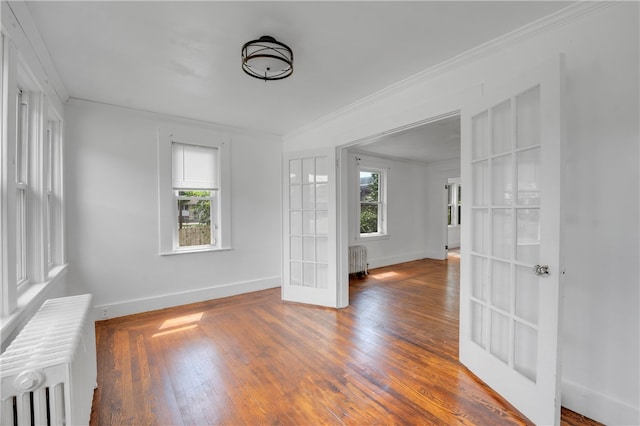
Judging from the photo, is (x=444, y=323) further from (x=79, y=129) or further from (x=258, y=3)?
(x=79, y=129)

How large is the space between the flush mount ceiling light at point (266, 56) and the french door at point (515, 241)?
1497mm

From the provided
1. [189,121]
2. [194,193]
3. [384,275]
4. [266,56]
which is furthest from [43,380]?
[384,275]

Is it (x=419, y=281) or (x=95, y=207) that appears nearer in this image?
(x=95, y=207)

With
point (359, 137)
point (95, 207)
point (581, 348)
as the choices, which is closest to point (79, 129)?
point (95, 207)

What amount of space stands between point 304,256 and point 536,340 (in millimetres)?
2769

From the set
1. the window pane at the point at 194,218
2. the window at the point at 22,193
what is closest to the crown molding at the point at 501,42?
the window pane at the point at 194,218

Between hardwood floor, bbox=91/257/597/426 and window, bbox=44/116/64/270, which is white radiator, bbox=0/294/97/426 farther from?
window, bbox=44/116/64/270

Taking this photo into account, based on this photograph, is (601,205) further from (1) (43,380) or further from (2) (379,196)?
(2) (379,196)

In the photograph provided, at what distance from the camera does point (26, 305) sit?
5.76 ft

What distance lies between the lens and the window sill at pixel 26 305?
148 cm

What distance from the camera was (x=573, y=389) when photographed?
1820mm

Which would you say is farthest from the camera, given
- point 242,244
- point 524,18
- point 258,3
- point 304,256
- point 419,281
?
point 419,281

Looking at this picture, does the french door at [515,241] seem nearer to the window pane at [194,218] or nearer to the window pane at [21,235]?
the window pane at [21,235]

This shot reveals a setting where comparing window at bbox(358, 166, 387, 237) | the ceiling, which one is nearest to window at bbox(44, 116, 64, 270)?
the ceiling
